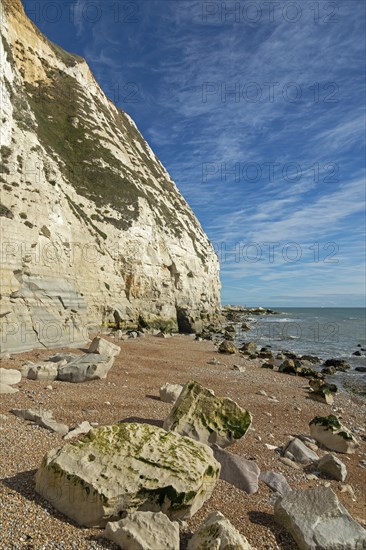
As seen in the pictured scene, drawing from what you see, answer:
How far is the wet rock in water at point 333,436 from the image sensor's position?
9.14 metres

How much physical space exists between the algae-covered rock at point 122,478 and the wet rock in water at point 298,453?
3469 mm

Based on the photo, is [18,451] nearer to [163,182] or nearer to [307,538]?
[307,538]

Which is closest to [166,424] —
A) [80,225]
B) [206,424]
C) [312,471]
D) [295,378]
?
[206,424]

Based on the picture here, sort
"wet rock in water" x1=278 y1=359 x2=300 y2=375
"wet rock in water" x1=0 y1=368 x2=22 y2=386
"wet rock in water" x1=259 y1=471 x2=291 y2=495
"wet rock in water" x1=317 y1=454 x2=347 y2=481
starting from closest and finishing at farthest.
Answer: "wet rock in water" x1=259 y1=471 x2=291 y2=495
"wet rock in water" x1=317 y1=454 x2=347 y2=481
"wet rock in water" x1=0 y1=368 x2=22 y2=386
"wet rock in water" x1=278 y1=359 x2=300 y2=375

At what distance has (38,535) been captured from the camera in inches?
150

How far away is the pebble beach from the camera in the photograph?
409 centimetres

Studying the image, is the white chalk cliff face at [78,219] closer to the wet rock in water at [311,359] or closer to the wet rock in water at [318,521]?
the wet rock in water at [318,521]

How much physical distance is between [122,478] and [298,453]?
500cm

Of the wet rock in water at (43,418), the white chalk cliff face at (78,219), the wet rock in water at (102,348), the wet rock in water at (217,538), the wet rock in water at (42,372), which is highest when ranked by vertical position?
the white chalk cliff face at (78,219)

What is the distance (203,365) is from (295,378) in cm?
502

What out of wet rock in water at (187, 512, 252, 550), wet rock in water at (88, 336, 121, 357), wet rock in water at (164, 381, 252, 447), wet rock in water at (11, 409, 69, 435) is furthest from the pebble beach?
wet rock in water at (88, 336, 121, 357)

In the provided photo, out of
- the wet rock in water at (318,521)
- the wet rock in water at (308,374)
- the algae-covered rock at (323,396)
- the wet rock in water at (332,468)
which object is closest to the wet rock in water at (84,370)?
the wet rock in water at (332,468)

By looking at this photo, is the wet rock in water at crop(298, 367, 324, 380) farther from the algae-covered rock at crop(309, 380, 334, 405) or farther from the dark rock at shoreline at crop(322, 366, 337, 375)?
the algae-covered rock at crop(309, 380, 334, 405)

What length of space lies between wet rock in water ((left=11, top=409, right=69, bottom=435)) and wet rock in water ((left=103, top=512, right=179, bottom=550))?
10.6 feet
